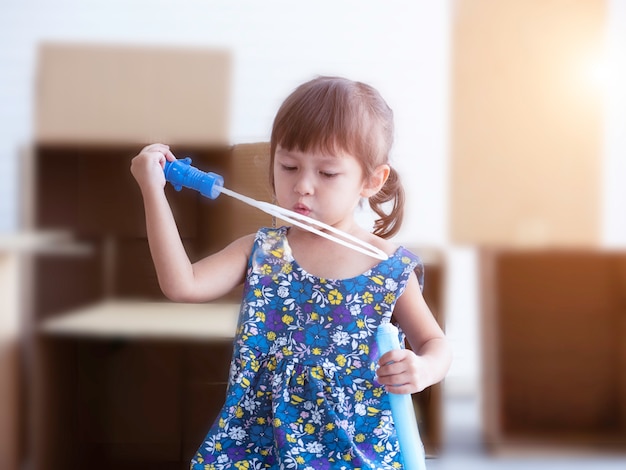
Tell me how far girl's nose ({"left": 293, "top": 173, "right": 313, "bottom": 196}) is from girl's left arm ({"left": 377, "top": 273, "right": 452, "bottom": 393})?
161 millimetres

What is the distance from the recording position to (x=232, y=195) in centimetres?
85

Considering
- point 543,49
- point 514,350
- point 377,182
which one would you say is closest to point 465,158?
point 543,49

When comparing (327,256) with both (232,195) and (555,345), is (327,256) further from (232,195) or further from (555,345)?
(555,345)

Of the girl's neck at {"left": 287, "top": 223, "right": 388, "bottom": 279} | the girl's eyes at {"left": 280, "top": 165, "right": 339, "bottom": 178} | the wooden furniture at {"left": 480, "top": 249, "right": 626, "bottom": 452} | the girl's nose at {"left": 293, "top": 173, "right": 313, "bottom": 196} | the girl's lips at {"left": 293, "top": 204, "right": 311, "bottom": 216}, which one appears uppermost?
the girl's eyes at {"left": 280, "top": 165, "right": 339, "bottom": 178}

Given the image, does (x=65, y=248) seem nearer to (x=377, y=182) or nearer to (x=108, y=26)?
(x=108, y=26)

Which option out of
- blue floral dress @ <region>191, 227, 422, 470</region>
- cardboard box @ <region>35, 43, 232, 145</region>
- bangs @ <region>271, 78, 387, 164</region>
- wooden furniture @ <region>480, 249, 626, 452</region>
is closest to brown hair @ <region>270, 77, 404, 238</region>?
bangs @ <region>271, 78, 387, 164</region>

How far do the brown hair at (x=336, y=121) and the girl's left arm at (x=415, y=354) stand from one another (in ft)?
Answer: 0.51

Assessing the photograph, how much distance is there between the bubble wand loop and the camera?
807 millimetres

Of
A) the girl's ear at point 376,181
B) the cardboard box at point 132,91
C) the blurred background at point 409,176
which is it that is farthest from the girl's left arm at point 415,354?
the cardboard box at point 132,91

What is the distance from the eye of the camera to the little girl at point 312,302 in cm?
83

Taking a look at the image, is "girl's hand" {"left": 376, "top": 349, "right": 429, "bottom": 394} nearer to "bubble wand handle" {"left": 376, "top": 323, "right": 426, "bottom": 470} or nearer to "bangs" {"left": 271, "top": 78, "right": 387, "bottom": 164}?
"bubble wand handle" {"left": 376, "top": 323, "right": 426, "bottom": 470}

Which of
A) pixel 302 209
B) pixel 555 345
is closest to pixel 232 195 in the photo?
pixel 302 209

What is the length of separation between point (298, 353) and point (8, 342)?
0.81 metres

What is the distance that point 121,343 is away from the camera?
→ 51.8 inches
